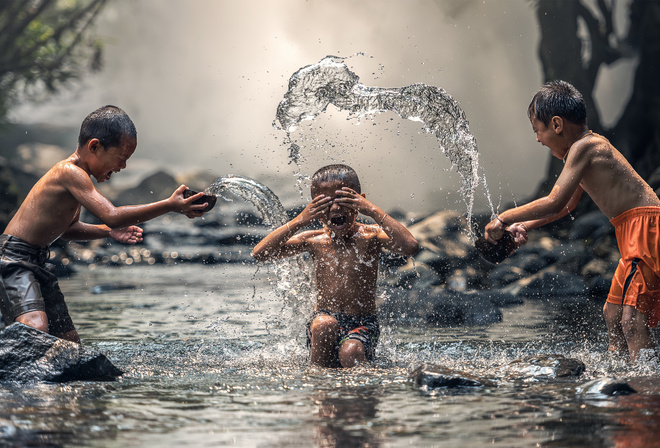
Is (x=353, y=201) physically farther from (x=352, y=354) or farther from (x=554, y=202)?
(x=554, y=202)

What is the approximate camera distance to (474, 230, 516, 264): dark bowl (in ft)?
11.8

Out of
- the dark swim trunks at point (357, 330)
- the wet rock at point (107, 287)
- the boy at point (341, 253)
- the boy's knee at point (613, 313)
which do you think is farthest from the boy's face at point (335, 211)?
the wet rock at point (107, 287)

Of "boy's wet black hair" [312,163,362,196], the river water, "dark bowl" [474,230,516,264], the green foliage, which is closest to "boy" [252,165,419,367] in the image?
"boy's wet black hair" [312,163,362,196]

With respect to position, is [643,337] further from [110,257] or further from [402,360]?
[110,257]

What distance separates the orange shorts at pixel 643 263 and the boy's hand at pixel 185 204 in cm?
205

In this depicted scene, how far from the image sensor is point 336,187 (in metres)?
A: 3.74

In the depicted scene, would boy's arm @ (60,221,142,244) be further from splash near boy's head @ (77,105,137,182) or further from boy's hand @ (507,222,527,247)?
boy's hand @ (507,222,527,247)

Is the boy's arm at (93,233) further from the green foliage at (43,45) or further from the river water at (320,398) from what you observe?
the green foliage at (43,45)

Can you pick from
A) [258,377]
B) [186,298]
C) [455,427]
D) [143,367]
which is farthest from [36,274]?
[186,298]

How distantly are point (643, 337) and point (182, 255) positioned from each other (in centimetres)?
957

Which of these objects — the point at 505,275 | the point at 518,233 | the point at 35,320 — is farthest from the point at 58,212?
the point at 505,275

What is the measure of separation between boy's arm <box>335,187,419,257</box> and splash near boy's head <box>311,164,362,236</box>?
0.05 meters

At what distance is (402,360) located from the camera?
12.7 feet

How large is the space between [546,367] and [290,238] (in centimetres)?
146
